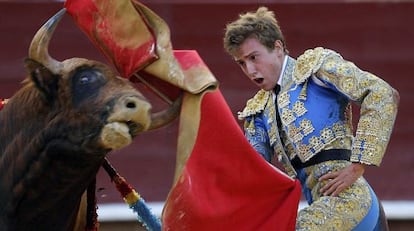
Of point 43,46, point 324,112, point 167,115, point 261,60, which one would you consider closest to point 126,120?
point 167,115

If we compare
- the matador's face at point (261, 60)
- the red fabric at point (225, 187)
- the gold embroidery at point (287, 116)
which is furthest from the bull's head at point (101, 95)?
the gold embroidery at point (287, 116)

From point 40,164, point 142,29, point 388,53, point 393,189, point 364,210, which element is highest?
point 142,29

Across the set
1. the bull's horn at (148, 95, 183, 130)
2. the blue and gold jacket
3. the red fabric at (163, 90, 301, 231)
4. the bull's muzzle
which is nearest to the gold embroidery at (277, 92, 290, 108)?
the blue and gold jacket

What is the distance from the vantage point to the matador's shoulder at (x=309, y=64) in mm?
4145

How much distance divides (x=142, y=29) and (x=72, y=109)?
304mm

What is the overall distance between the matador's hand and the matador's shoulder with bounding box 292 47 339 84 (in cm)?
32

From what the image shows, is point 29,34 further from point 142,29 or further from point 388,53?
point 142,29

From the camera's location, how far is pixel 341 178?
408 centimetres

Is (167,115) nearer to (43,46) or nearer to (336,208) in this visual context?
(43,46)

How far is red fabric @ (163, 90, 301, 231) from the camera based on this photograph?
3762 millimetres

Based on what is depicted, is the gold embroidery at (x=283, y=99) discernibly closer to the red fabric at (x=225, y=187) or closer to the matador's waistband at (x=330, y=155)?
the matador's waistband at (x=330, y=155)

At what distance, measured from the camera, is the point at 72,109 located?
3744 mm

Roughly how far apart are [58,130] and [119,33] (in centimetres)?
33

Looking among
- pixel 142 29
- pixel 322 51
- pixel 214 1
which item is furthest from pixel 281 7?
pixel 142 29
